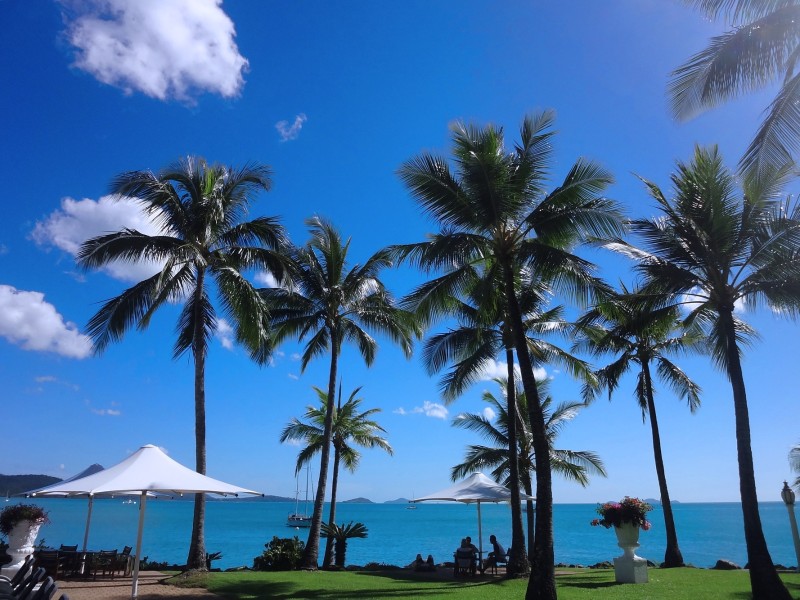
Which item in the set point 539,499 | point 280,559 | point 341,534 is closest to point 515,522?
point 341,534

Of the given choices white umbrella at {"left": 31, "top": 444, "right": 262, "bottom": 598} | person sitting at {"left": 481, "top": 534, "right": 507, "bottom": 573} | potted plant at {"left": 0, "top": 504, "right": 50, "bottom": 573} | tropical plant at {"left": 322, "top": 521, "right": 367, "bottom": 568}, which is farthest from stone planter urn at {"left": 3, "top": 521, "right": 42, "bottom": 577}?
person sitting at {"left": 481, "top": 534, "right": 507, "bottom": 573}

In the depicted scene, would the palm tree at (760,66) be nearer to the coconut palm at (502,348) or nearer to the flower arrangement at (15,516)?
the coconut palm at (502,348)

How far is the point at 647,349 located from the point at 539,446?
11.6 m

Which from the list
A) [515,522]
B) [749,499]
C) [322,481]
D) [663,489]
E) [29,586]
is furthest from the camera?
[663,489]

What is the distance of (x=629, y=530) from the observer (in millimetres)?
15836

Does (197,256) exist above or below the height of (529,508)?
above

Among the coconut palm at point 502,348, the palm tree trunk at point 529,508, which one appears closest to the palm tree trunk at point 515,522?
the coconut palm at point 502,348

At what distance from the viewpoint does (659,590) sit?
44.5 feet

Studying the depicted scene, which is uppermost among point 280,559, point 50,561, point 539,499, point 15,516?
point 539,499

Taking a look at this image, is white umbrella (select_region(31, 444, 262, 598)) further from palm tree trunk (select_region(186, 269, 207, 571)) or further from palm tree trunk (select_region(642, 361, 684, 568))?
palm tree trunk (select_region(642, 361, 684, 568))

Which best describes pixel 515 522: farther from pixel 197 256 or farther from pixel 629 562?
A: pixel 197 256

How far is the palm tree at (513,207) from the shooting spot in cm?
1341

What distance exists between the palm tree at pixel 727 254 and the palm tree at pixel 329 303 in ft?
27.7

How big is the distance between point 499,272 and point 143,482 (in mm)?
9003
